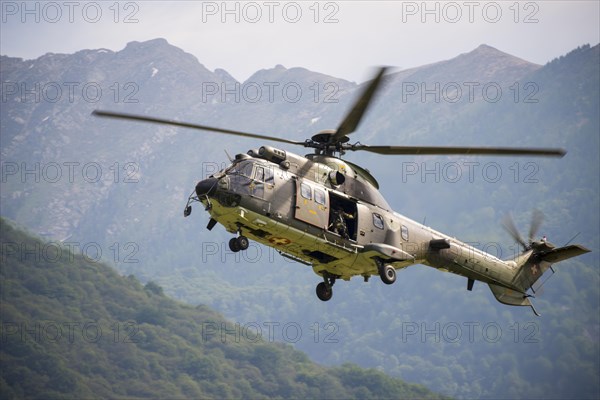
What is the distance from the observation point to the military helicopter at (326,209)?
2750 cm

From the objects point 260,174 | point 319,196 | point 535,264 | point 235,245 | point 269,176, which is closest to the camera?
point 235,245

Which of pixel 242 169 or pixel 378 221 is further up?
pixel 242 169

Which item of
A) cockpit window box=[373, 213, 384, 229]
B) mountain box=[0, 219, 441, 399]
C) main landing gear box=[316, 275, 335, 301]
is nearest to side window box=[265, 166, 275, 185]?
cockpit window box=[373, 213, 384, 229]

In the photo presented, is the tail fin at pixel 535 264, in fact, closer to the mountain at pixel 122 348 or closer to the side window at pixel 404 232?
the side window at pixel 404 232

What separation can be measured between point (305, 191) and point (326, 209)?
0.95 m

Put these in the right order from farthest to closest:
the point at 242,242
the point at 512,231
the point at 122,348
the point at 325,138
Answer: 1. the point at 122,348
2. the point at 512,231
3. the point at 325,138
4. the point at 242,242

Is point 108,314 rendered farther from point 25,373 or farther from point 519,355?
point 519,355

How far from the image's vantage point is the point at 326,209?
2927 cm

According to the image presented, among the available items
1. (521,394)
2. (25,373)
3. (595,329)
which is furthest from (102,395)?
(595,329)

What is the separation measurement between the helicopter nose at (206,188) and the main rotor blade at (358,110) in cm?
437

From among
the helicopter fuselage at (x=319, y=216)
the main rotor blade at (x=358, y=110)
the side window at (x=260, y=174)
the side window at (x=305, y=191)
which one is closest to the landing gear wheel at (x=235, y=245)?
the helicopter fuselage at (x=319, y=216)

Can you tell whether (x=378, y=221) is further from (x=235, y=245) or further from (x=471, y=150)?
(x=235, y=245)

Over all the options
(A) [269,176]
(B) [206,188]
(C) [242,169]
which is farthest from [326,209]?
(B) [206,188]

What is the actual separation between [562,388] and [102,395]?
288ft
